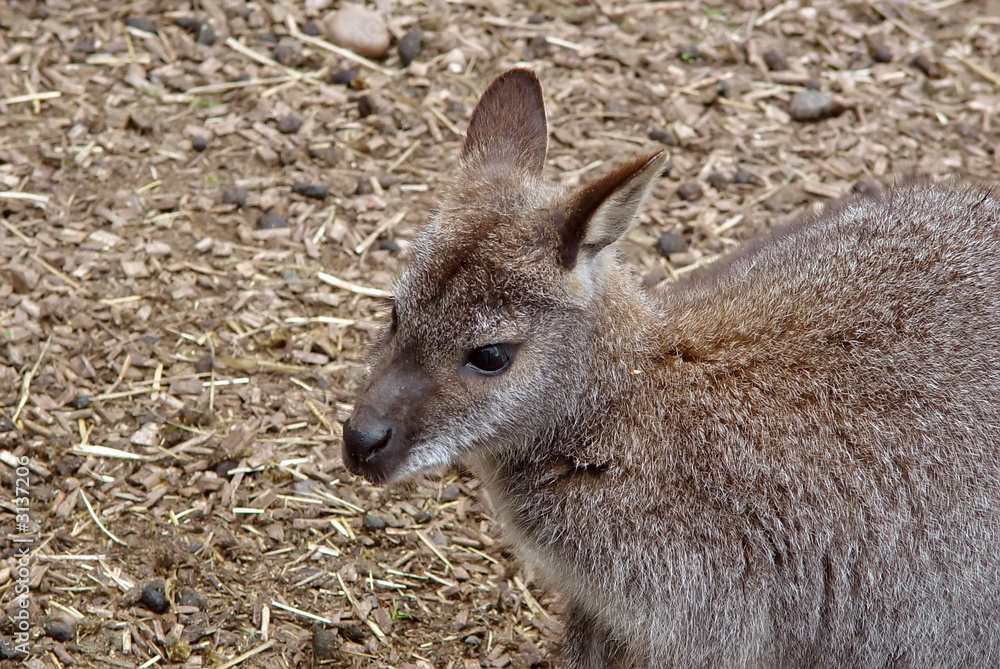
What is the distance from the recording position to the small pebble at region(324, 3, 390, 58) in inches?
325

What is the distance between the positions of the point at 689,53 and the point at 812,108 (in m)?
1.03

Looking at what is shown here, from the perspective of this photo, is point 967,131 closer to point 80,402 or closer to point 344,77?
point 344,77

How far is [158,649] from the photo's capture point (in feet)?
16.7

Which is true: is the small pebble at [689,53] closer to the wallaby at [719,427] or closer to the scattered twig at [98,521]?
the wallaby at [719,427]

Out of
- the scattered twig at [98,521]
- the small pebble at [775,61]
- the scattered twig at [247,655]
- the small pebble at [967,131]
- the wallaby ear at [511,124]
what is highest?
the wallaby ear at [511,124]

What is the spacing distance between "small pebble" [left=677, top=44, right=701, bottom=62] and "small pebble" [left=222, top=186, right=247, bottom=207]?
11.4 feet

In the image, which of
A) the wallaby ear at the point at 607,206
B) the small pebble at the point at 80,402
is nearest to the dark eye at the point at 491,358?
the wallaby ear at the point at 607,206

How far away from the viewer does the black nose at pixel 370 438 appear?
447cm

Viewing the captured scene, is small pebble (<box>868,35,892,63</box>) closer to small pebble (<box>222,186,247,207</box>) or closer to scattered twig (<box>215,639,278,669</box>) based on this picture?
small pebble (<box>222,186,247,207</box>)

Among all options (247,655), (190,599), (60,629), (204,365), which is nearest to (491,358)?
(247,655)

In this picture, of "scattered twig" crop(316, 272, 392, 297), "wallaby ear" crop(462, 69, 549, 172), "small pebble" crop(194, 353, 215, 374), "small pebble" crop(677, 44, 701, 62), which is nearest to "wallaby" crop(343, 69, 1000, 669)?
"wallaby ear" crop(462, 69, 549, 172)

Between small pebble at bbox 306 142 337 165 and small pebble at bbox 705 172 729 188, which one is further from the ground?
small pebble at bbox 705 172 729 188

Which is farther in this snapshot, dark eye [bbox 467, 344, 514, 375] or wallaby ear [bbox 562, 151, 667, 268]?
dark eye [bbox 467, 344, 514, 375]

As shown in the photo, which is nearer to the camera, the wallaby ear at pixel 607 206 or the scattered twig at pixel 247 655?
the wallaby ear at pixel 607 206
